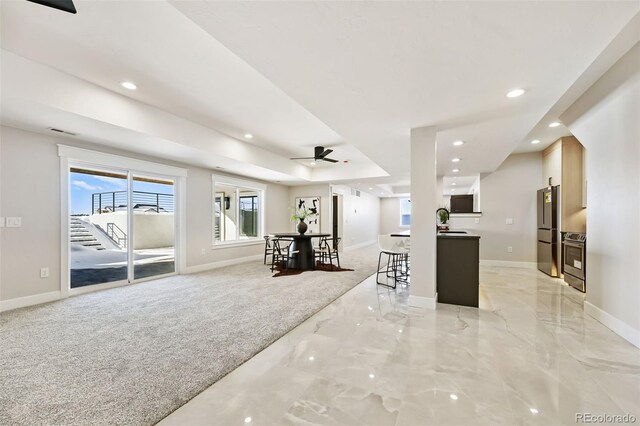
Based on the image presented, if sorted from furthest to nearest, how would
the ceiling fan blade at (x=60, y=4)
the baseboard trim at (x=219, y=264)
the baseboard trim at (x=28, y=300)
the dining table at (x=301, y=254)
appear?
1. the dining table at (x=301, y=254)
2. the baseboard trim at (x=219, y=264)
3. the baseboard trim at (x=28, y=300)
4. the ceiling fan blade at (x=60, y=4)

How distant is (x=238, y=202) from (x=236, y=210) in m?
0.23

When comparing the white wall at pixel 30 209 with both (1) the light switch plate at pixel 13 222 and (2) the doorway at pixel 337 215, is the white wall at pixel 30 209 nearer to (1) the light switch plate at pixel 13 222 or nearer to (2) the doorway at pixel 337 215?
(1) the light switch plate at pixel 13 222

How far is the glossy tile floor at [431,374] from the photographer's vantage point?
5.38 feet

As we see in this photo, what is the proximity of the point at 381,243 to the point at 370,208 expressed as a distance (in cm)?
812

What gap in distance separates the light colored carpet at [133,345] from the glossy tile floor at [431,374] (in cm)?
27

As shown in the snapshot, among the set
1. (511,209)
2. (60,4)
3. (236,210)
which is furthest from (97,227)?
(511,209)

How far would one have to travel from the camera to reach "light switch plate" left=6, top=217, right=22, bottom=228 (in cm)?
356

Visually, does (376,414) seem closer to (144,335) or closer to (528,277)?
(144,335)

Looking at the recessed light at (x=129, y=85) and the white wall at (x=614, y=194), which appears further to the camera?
the recessed light at (x=129, y=85)

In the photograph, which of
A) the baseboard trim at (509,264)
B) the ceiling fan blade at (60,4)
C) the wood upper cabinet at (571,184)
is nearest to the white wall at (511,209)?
the baseboard trim at (509,264)

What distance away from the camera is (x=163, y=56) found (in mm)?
2674

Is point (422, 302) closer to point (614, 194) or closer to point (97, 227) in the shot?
point (614, 194)

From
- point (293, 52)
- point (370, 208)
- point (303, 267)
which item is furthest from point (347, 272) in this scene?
point (370, 208)

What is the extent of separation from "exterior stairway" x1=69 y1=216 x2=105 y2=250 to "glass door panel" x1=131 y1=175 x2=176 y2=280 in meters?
0.55
